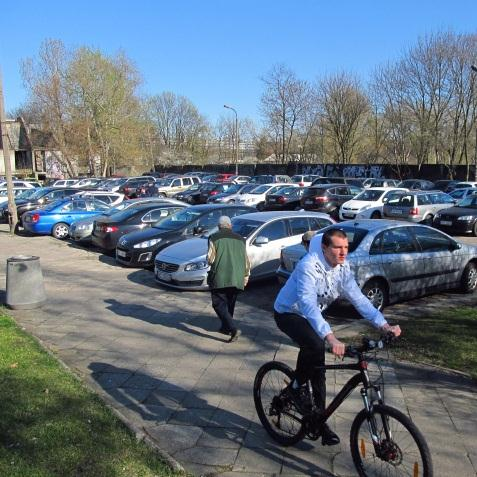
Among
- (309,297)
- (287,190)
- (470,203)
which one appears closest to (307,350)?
(309,297)

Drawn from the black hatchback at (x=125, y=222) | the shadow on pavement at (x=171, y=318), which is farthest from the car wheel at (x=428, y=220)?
the shadow on pavement at (x=171, y=318)

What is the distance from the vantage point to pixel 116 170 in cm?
6800

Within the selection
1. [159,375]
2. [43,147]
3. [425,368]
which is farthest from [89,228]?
[43,147]

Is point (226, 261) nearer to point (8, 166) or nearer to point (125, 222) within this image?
point (125, 222)

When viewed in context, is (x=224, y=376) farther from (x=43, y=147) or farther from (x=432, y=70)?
(x=43, y=147)

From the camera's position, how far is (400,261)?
8.93 metres

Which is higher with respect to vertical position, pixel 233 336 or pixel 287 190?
pixel 287 190

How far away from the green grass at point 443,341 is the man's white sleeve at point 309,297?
2.93m

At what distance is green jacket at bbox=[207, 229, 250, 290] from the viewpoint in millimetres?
7148

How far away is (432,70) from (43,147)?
4007cm

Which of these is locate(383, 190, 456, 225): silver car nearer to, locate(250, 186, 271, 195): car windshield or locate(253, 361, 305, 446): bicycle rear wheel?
locate(250, 186, 271, 195): car windshield

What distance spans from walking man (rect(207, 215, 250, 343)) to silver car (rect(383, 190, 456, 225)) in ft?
49.9

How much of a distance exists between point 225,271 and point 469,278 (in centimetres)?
543

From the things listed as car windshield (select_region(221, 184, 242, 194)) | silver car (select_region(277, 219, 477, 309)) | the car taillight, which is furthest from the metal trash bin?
car windshield (select_region(221, 184, 242, 194))
